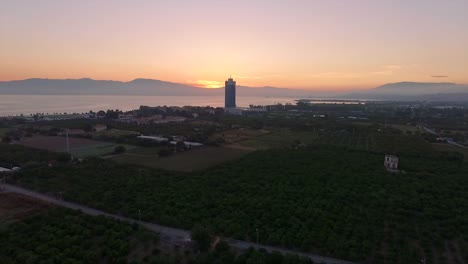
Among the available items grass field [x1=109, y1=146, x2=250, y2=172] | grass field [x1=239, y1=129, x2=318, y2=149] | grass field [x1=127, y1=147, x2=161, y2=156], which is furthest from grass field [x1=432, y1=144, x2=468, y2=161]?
grass field [x1=127, y1=147, x2=161, y2=156]

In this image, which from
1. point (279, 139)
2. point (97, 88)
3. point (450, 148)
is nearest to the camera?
point (450, 148)

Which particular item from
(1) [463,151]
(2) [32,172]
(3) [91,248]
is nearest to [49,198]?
(2) [32,172]

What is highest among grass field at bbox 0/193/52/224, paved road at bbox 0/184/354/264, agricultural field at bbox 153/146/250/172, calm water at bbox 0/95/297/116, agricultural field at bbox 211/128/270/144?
calm water at bbox 0/95/297/116

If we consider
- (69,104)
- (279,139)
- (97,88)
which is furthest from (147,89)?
(279,139)

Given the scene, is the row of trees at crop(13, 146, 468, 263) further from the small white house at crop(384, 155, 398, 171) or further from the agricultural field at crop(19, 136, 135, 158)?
the agricultural field at crop(19, 136, 135, 158)

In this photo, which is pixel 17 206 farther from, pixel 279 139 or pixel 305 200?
pixel 279 139

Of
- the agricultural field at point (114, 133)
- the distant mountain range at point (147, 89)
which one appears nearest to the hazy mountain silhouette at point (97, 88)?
the distant mountain range at point (147, 89)
